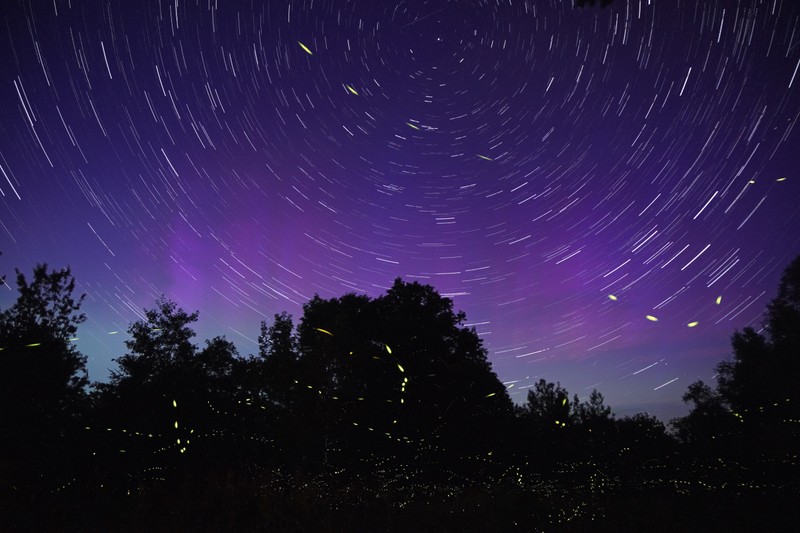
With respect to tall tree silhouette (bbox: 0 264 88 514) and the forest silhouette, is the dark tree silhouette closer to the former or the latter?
the forest silhouette

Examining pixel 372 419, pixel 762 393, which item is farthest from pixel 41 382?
pixel 762 393

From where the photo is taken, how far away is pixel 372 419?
711 inches

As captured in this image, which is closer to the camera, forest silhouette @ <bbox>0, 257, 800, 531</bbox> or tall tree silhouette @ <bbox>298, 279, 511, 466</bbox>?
forest silhouette @ <bbox>0, 257, 800, 531</bbox>

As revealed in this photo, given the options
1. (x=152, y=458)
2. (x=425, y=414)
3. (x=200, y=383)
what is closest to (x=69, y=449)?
(x=152, y=458)

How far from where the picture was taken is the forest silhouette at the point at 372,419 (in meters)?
12.2

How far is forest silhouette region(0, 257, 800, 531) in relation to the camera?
40.0 feet

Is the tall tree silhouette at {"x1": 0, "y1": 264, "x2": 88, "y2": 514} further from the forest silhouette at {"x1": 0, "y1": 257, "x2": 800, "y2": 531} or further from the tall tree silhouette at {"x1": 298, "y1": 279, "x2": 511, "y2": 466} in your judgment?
the tall tree silhouette at {"x1": 298, "y1": 279, "x2": 511, "y2": 466}

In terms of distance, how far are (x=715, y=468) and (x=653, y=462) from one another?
5828mm

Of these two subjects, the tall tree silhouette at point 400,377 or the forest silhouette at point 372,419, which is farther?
the tall tree silhouette at point 400,377

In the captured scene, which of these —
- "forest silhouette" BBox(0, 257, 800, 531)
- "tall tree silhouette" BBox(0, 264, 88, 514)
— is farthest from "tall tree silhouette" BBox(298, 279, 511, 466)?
"tall tree silhouette" BBox(0, 264, 88, 514)

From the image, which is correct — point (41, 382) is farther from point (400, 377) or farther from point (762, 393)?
point (762, 393)

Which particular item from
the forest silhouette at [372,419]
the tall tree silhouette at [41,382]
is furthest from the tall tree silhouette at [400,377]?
the tall tree silhouette at [41,382]

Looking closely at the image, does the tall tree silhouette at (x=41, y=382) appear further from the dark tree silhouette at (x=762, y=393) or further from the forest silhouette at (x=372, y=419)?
the dark tree silhouette at (x=762, y=393)

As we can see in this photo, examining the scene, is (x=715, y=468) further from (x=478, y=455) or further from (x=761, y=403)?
(x=478, y=455)
